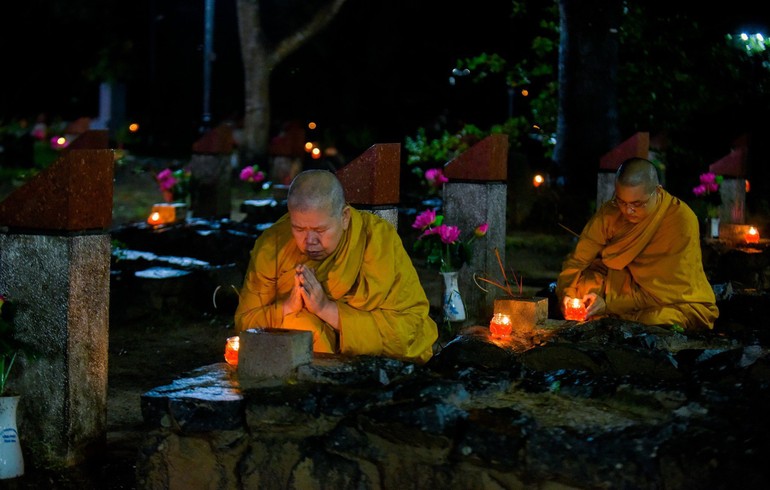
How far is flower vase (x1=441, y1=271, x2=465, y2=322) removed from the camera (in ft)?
27.3

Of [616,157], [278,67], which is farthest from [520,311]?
[278,67]

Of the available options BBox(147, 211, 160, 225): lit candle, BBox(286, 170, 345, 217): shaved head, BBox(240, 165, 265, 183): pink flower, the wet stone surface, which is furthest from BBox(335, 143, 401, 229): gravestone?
BBox(240, 165, 265, 183): pink flower

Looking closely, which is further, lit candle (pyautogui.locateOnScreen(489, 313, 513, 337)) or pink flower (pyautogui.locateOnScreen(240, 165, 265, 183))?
pink flower (pyautogui.locateOnScreen(240, 165, 265, 183))

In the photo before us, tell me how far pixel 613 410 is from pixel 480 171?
4255 millimetres

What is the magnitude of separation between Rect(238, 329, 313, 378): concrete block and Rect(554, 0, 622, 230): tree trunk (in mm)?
9917

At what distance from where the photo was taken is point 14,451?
5.13 m

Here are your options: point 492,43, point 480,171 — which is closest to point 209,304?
point 480,171

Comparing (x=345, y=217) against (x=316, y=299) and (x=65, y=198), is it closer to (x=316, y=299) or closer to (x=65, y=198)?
(x=316, y=299)

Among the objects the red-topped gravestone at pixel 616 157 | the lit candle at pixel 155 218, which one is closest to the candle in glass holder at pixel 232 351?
the red-topped gravestone at pixel 616 157

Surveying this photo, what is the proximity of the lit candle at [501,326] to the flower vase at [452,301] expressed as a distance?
5.32 feet

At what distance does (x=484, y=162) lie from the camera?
8312mm

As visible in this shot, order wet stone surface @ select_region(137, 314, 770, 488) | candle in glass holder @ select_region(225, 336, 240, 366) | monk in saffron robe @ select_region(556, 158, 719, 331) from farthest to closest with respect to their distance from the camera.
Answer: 1. monk in saffron robe @ select_region(556, 158, 719, 331)
2. candle in glass holder @ select_region(225, 336, 240, 366)
3. wet stone surface @ select_region(137, 314, 770, 488)

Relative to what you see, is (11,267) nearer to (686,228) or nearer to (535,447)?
(535,447)

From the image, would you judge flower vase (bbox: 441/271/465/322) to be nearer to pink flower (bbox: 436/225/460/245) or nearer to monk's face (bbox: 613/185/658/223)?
pink flower (bbox: 436/225/460/245)
